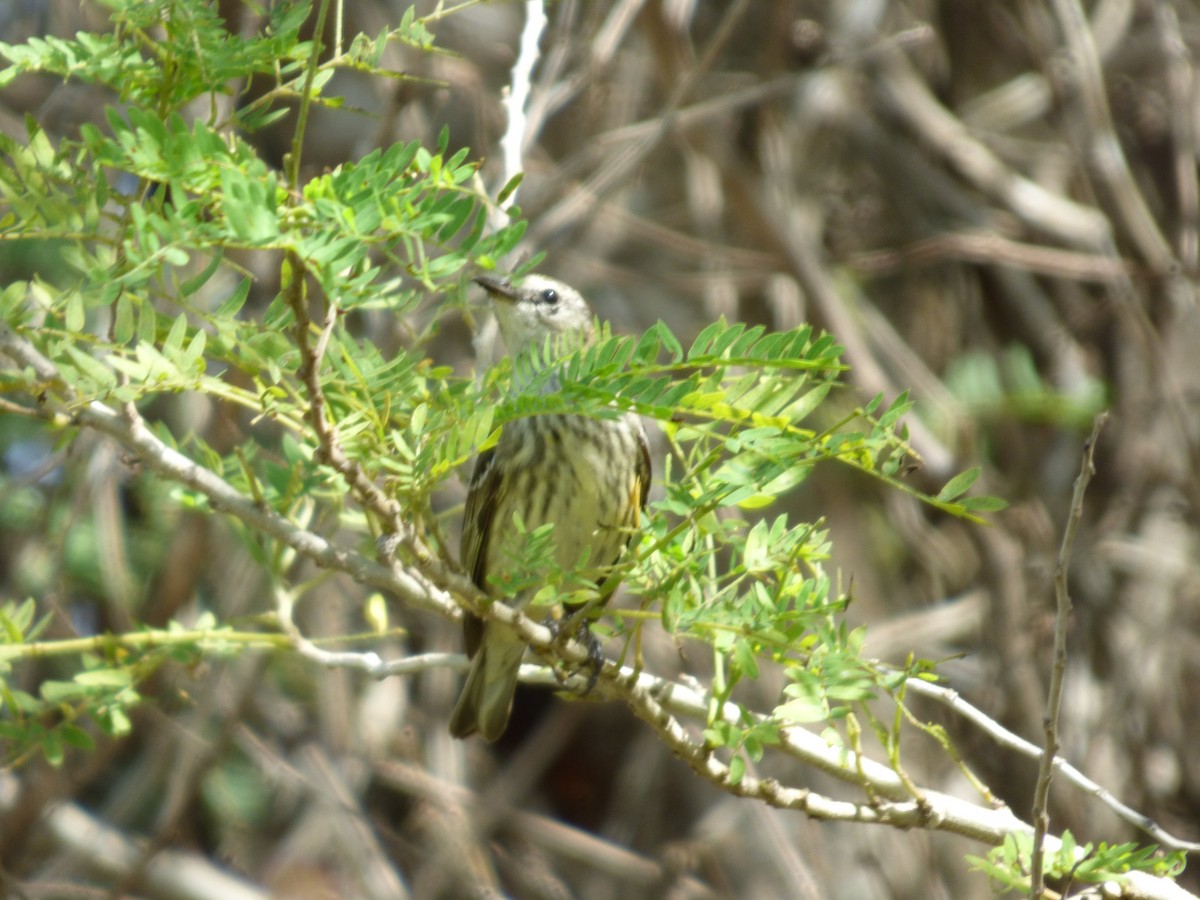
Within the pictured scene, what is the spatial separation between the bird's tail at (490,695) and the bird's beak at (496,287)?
0.89 metres

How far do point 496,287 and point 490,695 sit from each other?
1070 millimetres

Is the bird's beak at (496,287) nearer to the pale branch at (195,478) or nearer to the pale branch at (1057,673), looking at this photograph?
the pale branch at (195,478)

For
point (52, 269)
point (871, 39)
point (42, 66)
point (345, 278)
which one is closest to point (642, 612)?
point (345, 278)

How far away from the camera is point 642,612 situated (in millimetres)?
2037

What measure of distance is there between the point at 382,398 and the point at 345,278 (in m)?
0.30

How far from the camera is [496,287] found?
351 centimetres

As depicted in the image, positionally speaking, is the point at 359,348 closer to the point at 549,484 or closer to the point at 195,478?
the point at 195,478

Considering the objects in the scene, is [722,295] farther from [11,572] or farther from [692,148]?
[11,572]

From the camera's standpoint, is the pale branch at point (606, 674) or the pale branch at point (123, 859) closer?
the pale branch at point (606, 674)

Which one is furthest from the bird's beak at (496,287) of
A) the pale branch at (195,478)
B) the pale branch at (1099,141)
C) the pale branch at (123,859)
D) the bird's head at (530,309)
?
the pale branch at (1099,141)

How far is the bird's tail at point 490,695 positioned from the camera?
12.2 ft

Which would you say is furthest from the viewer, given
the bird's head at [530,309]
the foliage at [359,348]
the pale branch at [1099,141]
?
the pale branch at [1099,141]

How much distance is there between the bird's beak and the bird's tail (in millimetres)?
885

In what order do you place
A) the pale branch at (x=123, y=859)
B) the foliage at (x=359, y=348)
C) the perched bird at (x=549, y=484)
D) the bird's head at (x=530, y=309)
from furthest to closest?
the pale branch at (x=123, y=859) → the bird's head at (x=530, y=309) → the perched bird at (x=549, y=484) → the foliage at (x=359, y=348)
